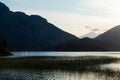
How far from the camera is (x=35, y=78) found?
59.8 meters

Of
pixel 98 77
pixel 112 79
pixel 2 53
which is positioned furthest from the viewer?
pixel 2 53

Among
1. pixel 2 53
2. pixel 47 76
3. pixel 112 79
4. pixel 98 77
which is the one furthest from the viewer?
pixel 2 53

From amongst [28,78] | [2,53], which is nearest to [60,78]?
[28,78]

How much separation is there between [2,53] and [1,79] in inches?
5531

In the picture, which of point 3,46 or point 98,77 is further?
point 3,46

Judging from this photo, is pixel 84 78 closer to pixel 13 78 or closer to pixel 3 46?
pixel 13 78

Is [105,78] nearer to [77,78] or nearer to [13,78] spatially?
[77,78]

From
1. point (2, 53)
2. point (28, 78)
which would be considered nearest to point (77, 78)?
point (28, 78)

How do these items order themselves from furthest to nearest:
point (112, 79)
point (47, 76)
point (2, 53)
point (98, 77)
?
point (2, 53) → point (47, 76) → point (98, 77) → point (112, 79)

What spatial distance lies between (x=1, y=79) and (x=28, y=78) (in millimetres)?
6398

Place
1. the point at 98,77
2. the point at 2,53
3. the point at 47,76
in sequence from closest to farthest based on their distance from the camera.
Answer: the point at 98,77 → the point at 47,76 → the point at 2,53

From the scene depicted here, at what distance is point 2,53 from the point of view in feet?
635

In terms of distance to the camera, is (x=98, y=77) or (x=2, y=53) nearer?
(x=98, y=77)

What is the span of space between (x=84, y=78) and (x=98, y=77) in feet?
11.1
